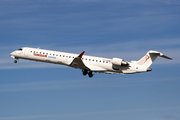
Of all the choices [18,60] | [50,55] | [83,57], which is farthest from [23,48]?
[83,57]

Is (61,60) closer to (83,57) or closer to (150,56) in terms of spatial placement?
(83,57)

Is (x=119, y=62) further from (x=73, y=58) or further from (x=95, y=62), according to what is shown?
(x=73, y=58)

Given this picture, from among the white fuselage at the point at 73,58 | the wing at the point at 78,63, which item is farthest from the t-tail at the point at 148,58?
the wing at the point at 78,63

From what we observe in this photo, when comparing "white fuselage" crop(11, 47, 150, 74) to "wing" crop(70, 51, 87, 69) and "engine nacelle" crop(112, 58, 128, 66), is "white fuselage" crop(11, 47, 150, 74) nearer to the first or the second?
"wing" crop(70, 51, 87, 69)

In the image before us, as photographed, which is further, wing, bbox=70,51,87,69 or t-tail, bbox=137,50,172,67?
t-tail, bbox=137,50,172,67

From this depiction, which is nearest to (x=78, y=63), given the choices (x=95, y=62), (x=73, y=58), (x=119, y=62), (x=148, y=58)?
(x=73, y=58)

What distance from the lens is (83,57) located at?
42.1 metres

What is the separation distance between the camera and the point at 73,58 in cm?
4231

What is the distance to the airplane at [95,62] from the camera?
40.4 meters

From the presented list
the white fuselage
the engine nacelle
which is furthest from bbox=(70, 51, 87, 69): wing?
the engine nacelle

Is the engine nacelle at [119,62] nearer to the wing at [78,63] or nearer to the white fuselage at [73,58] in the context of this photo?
the white fuselage at [73,58]

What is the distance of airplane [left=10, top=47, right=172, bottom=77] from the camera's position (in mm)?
40406

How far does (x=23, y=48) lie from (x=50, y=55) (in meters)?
5.50

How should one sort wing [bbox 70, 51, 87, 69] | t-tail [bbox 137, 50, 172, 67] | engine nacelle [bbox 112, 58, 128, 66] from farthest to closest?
t-tail [bbox 137, 50, 172, 67] < engine nacelle [bbox 112, 58, 128, 66] < wing [bbox 70, 51, 87, 69]
